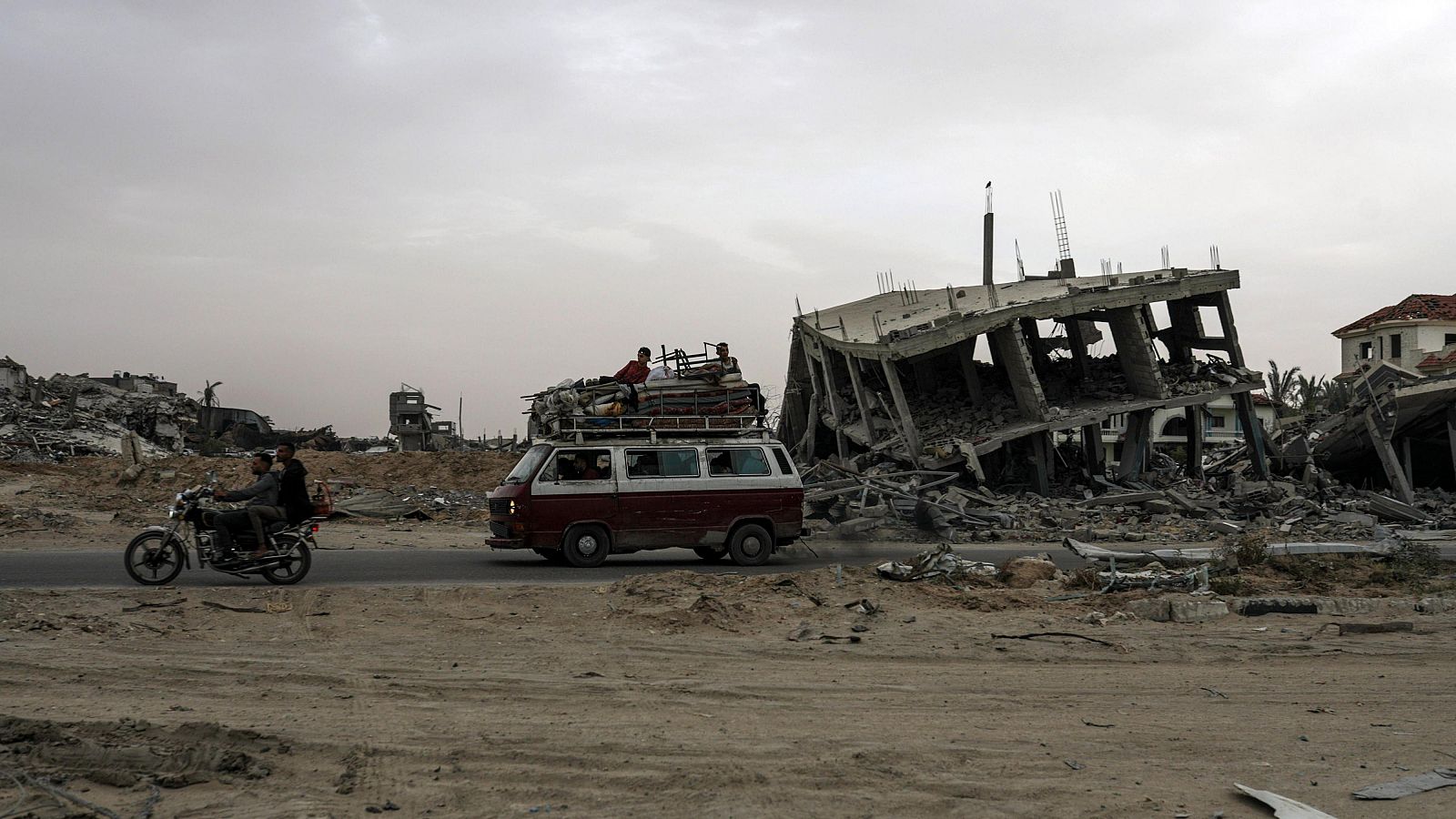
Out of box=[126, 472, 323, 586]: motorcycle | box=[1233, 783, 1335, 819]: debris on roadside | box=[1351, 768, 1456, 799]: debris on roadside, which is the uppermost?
box=[126, 472, 323, 586]: motorcycle

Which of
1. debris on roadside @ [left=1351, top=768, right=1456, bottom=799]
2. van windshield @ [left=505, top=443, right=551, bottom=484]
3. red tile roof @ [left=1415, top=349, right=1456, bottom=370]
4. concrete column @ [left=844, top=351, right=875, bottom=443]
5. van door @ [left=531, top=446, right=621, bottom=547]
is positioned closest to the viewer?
debris on roadside @ [left=1351, top=768, right=1456, bottom=799]

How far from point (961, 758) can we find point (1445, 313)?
63490mm

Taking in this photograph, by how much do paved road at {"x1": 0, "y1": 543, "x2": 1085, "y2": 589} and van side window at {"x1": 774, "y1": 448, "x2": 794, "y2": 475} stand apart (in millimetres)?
1360

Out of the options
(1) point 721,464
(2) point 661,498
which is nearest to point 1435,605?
(1) point 721,464

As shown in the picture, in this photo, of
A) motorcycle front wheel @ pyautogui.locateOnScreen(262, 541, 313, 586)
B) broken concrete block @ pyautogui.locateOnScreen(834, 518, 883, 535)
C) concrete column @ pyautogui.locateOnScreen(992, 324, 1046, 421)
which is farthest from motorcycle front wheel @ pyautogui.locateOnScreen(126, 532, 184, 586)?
concrete column @ pyautogui.locateOnScreen(992, 324, 1046, 421)

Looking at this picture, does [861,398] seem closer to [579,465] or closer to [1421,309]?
[579,465]

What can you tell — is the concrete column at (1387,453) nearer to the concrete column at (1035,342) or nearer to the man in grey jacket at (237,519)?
the concrete column at (1035,342)

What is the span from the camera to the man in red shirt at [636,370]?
16.1m

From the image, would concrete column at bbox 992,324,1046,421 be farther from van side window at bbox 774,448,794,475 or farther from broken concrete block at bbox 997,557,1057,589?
broken concrete block at bbox 997,557,1057,589

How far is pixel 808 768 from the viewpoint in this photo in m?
5.72

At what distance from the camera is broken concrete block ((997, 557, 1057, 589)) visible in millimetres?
12742

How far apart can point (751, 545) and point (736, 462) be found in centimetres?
118

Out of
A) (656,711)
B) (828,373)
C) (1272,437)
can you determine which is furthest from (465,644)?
(1272,437)

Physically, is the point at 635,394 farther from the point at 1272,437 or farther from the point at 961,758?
the point at 1272,437
